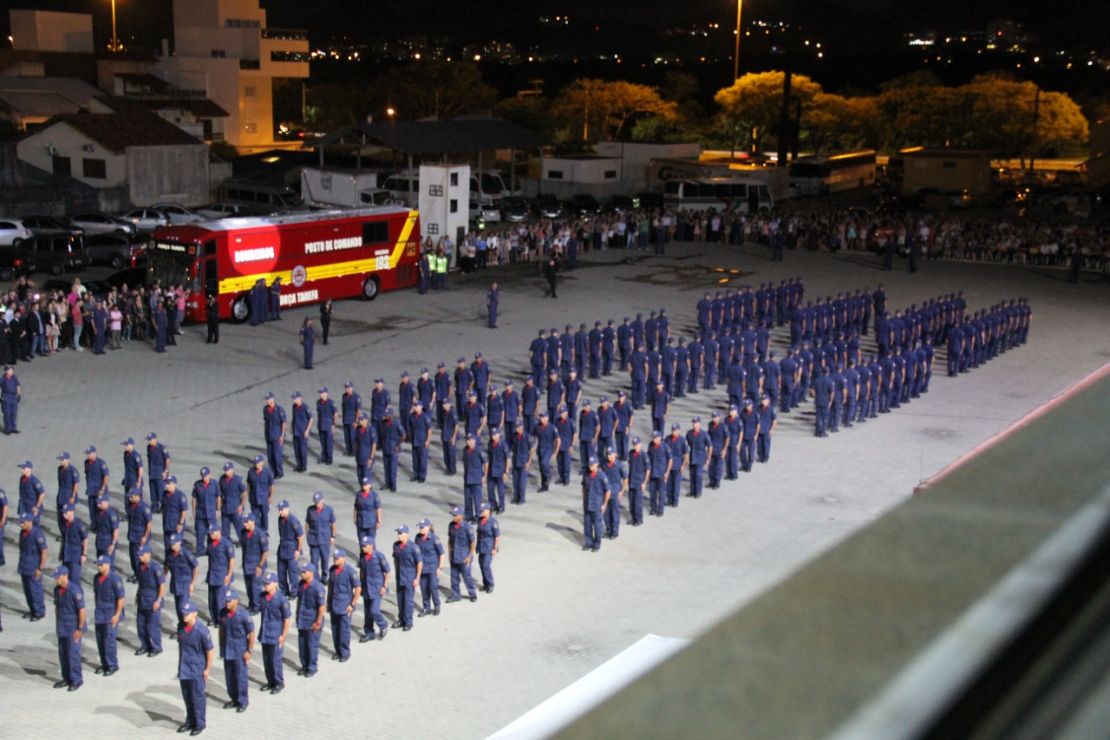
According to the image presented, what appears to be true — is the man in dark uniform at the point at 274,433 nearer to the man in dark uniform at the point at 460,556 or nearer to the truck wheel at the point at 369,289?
the man in dark uniform at the point at 460,556

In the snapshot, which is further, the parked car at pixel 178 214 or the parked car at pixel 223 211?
the parked car at pixel 223 211

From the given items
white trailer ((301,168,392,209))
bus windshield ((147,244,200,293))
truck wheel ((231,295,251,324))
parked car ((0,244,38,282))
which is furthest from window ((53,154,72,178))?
truck wheel ((231,295,251,324))

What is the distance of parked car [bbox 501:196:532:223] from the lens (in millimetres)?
42531

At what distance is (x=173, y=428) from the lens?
17734 mm

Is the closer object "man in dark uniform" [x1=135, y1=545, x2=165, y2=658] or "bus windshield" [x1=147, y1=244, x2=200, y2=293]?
"man in dark uniform" [x1=135, y1=545, x2=165, y2=658]

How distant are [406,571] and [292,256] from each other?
1555 centimetres

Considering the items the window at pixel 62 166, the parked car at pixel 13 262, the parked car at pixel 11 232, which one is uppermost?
the window at pixel 62 166

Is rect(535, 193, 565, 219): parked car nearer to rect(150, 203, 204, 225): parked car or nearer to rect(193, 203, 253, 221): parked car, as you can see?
rect(193, 203, 253, 221): parked car

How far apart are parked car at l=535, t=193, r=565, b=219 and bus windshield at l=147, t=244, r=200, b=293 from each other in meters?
20.7

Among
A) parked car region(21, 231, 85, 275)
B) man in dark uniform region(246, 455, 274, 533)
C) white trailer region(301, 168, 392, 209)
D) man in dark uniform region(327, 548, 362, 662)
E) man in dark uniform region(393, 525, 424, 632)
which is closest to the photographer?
man in dark uniform region(327, 548, 362, 662)

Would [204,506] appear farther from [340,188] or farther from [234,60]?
[234,60]

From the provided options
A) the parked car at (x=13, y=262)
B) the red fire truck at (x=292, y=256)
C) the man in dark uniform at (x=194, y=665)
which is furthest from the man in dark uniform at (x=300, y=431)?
the parked car at (x=13, y=262)

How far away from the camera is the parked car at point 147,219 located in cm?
3384

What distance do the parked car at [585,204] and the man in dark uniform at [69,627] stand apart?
35.5 meters
